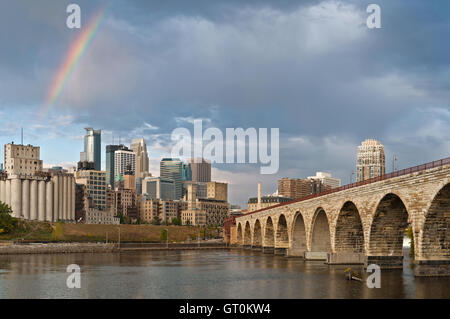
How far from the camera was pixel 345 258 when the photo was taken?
64562 millimetres

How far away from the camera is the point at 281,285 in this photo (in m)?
45.0

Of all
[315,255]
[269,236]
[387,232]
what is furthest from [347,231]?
[269,236]

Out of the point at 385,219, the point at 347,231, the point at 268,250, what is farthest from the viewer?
the point at 268,250

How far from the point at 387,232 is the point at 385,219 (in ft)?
4.66

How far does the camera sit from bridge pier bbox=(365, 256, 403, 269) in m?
53.7

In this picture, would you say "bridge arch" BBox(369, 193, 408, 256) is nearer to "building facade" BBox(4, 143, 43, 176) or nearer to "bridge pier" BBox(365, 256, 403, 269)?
"bridge pier" BBox(365, 256, 403, 269)

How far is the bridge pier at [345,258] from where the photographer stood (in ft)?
210

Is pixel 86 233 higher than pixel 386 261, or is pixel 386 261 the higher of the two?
pixel 386 261

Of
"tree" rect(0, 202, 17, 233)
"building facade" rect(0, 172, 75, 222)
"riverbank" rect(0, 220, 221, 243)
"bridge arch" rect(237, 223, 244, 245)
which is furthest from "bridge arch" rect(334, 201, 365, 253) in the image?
"building facade" rect(0, 172, 75, 222)

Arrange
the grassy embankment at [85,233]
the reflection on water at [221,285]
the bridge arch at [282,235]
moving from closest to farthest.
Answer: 1. the reflection on water at [221,285]
2. the bridge arch at [282,235]
3. the grassy embankment at [85,233]

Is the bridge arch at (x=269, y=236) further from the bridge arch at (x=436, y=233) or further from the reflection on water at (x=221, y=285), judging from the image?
the bridge arch at (x=436, y=233)

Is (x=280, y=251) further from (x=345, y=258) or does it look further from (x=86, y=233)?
(x=86, y=233)

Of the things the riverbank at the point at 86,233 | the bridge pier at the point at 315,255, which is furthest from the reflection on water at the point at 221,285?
the riverbank at the point at 86,233
